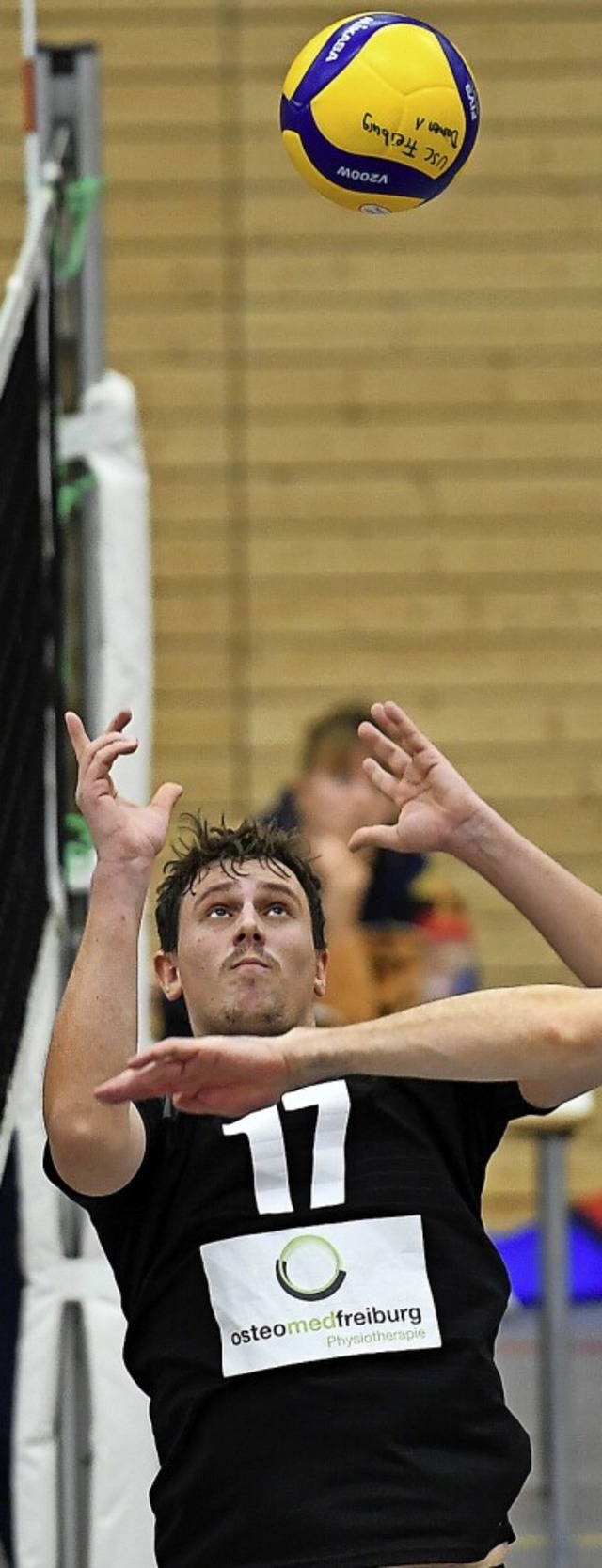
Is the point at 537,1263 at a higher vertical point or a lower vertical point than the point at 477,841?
lower

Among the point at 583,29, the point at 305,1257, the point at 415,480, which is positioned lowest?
the point at 305,1257

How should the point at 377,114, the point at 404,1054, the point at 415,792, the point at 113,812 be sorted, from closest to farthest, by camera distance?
the point at 404,1054, the point at 113,812, the point at 415,792, the point at 377,114

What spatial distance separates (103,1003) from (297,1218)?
0.42 meters

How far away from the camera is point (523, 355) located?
9445 mm

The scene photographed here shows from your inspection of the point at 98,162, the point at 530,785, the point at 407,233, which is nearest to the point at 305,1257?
the point at 98,162

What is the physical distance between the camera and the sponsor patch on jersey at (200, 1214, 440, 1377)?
3.05m

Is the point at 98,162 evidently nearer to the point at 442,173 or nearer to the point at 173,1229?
the point at 442,173

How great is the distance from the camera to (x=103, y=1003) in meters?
2.97

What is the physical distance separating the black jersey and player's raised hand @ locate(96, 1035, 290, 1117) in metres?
0.56

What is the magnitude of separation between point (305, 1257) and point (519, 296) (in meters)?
6.90

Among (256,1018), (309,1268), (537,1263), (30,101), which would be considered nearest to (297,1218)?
(309,1268)

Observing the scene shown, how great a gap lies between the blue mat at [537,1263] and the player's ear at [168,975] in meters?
3.69

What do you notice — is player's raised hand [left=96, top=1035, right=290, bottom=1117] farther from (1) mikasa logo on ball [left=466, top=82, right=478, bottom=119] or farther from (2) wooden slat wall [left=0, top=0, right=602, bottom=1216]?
(2) wooden slat wall [left=0, top=0, right=602, bottom=1216]

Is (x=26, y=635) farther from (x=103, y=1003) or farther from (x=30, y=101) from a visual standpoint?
(x=103, y=1003)
